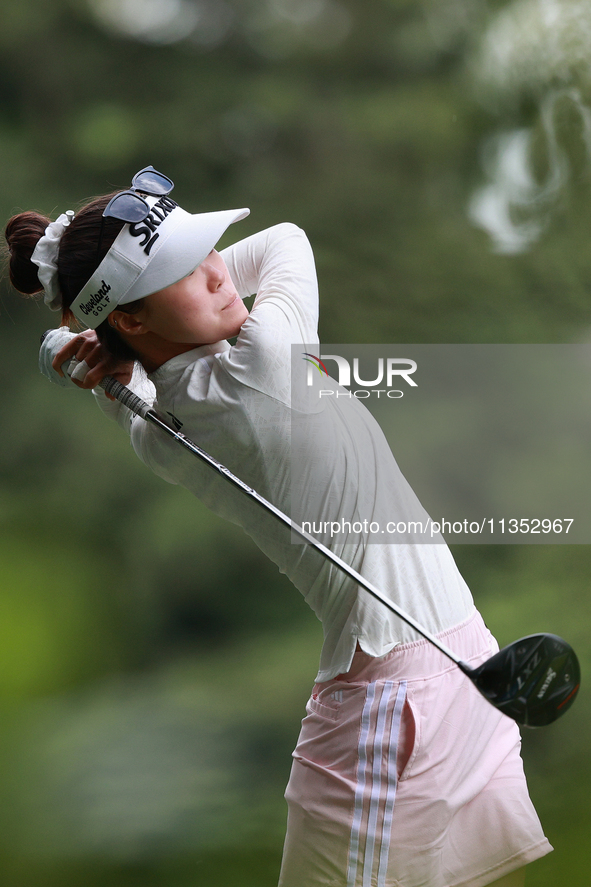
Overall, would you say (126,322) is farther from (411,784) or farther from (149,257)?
(411,784)

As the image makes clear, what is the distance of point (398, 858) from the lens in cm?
76

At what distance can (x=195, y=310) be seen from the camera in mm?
792

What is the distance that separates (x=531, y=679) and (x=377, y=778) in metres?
0.16

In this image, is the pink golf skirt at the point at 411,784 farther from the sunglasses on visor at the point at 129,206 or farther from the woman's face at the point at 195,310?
the sunglasses on visor at the point at 129,206

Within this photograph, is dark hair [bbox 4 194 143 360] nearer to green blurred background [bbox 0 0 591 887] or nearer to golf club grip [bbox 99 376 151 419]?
golf club grip [bbox 99 376 151 419]

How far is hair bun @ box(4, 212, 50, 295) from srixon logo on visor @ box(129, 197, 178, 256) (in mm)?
129

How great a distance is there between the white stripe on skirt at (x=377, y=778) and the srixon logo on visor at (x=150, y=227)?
439 mm

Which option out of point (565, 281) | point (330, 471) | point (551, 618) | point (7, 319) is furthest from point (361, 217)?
point (330, 471)

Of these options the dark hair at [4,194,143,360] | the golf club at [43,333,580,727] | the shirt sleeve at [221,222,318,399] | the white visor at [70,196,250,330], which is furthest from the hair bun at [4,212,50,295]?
the golf club at [43,333,580,727]

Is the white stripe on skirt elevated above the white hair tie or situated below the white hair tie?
below

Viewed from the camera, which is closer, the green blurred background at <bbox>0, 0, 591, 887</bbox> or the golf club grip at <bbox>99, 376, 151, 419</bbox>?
the golf club grip at <bbox>99, 376, 151, 419</bbox>

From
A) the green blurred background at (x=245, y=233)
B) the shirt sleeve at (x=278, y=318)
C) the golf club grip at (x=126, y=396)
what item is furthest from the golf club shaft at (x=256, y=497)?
the green blurred background at (x=245, y=233)

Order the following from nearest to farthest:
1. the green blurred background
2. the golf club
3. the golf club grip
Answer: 1. the golf club
2. the golf club grip
3. the green blurred background

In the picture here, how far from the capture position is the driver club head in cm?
73
